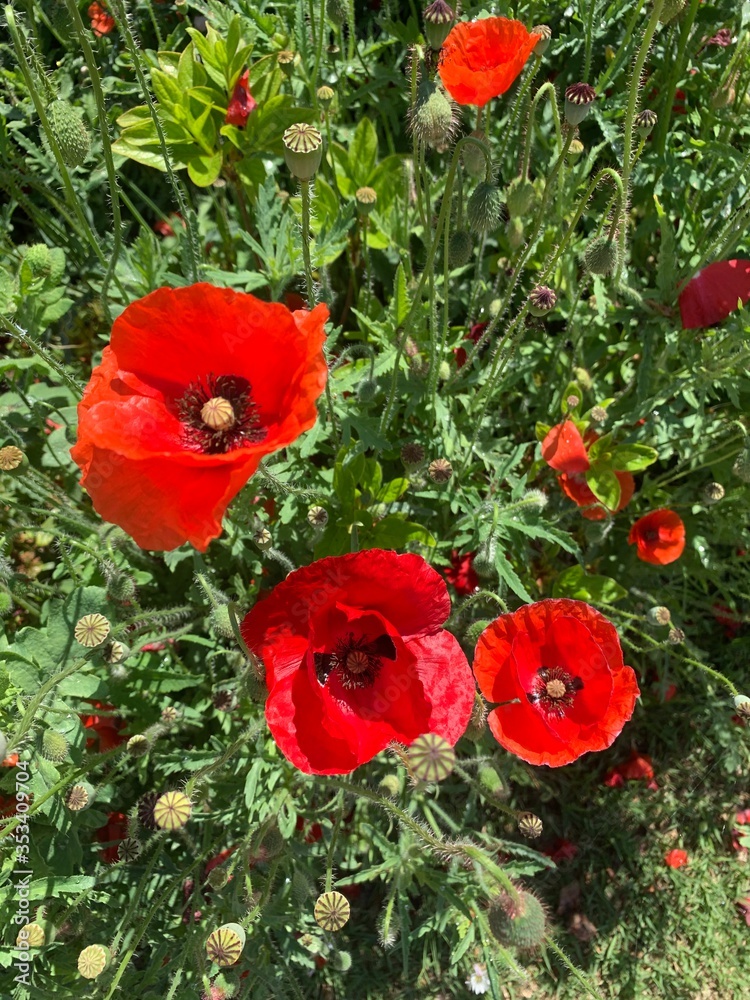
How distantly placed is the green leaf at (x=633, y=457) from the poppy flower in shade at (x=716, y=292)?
51 cm

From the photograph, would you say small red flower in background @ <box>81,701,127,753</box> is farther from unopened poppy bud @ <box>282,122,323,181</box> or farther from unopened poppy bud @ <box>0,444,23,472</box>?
unopened poppy bud @ <box>282,122,323,181</box>

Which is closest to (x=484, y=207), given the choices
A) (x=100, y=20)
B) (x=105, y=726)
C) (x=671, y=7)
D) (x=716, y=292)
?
(x=671, y=7)

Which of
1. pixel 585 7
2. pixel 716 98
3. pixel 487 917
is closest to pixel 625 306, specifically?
pixel 716 98

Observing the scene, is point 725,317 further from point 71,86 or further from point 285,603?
point 71,86

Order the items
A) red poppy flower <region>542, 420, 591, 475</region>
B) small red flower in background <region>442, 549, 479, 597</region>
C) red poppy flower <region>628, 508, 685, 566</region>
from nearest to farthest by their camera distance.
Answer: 1. red poppy flower <region>542, 420, 591, 475</region>
2. red poppy flower <region>628, 508, 685, 566</region>
3. small red flower in background <region>442, 549, 479, 597</region>

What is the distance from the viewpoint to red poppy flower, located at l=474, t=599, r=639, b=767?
2.20 meters

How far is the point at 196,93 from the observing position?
9.27ft

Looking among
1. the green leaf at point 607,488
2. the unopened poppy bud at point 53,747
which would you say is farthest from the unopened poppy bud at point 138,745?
the green leaf at point 607,488

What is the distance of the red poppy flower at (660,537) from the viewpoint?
296 cm

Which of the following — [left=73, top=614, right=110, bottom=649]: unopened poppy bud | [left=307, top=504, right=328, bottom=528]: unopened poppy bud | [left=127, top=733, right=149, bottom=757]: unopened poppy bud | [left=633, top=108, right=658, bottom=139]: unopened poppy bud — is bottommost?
[left=127, top=733, right=149, bottom=757]: unopened poppy bud

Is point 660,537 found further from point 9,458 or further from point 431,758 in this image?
point 9,458

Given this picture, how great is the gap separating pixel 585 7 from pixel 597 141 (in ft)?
2.71

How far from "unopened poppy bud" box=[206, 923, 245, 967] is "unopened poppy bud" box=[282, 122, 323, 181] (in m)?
1.92

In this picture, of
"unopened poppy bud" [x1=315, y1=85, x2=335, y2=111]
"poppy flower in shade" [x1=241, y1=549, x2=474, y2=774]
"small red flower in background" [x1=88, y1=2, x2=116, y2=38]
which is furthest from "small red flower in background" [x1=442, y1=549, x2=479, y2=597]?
"small red flower in background" [x1=88, y1=2, x2=116, y2=38]
